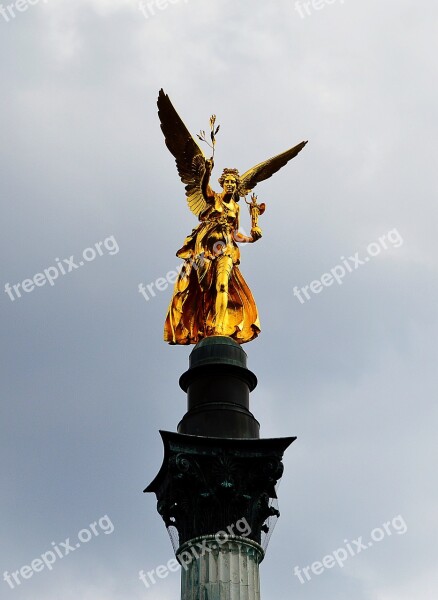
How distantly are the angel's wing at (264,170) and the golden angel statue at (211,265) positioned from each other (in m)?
0.08

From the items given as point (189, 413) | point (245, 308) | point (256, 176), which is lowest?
point (189, 413)

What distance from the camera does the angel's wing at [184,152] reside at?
2384cm

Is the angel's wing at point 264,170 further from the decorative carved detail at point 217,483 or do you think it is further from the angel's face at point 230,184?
the decorative carved detail at point 217,483

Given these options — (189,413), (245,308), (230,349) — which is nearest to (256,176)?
(245,308)

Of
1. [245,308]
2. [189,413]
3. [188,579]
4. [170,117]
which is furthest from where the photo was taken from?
[170,117]

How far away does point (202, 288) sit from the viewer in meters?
22.5

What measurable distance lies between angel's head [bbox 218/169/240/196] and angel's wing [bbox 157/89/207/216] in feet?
1.60

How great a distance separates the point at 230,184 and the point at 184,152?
1628mm

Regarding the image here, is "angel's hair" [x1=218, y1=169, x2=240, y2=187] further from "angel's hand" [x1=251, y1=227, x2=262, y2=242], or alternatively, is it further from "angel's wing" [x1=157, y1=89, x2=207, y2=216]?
"angel's hand" [x1=251, y1=227, x2=262, y2=242]

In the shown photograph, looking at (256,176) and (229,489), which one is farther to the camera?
(256,176)

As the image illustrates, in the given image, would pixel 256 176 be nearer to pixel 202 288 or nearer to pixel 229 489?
pixel 202 288

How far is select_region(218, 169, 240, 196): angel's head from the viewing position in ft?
76.9

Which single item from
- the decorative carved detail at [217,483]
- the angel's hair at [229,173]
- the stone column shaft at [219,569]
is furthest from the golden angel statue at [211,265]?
the stone column shaft at [219,569]

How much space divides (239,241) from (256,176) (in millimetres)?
2298
